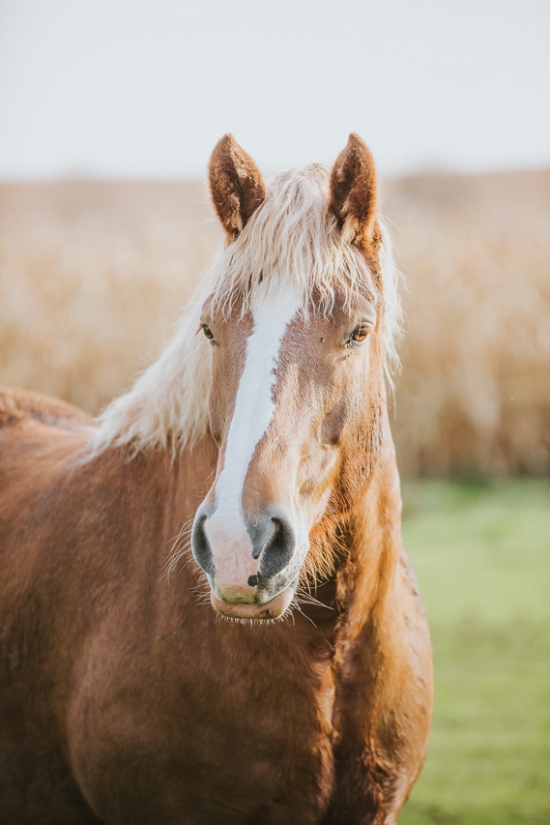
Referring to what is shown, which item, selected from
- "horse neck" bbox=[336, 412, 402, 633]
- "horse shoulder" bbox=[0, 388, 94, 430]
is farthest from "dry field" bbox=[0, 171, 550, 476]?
"horse neck" bbox=[336, 412, 402, 633]

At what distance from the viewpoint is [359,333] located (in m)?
1.95

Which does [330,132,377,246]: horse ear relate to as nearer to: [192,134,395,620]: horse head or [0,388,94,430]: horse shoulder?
[192,134,395,620]: horse head

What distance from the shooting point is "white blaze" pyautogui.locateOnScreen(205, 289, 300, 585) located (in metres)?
1.60

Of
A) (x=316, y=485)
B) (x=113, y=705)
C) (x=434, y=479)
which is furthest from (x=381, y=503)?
(x=434, y=479)

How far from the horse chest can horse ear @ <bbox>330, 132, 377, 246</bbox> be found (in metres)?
1.15

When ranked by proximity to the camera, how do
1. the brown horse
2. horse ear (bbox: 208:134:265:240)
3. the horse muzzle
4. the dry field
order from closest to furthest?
→ 1. the horse muzzle
2. the brown horse
3. horse ear (bbox: 208:134:265:240)
4. the dry field

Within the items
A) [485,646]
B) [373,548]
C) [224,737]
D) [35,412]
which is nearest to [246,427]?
[373,548]

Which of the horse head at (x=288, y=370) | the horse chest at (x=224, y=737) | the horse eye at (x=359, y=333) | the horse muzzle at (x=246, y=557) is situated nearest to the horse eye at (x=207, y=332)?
the horse head at (x=288, y=370)

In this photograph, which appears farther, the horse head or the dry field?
the dry field

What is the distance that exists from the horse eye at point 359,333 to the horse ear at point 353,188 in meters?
0.25

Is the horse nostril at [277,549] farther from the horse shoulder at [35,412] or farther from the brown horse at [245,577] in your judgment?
the horse shoulder at [35,412]

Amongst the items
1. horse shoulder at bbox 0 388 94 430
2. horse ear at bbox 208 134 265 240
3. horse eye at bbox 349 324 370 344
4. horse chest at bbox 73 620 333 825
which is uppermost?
horse ear at bbox 208 134 265 240

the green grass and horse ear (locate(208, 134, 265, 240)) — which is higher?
horse ear (locate(208, 134, 265, 240))

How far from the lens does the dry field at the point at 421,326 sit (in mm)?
8461
